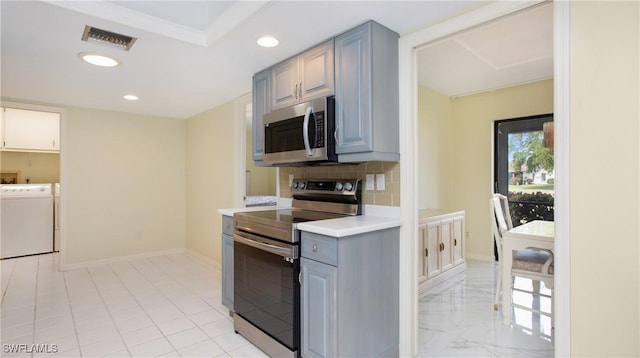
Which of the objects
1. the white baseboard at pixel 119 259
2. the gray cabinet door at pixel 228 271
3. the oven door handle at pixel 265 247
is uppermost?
the oven door handle at pixel 265 247

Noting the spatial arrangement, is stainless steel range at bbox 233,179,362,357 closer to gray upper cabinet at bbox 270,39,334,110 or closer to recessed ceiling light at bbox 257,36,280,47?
gray upper cabinet at bbox 270,39,334,110

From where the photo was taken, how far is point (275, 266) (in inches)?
83.2

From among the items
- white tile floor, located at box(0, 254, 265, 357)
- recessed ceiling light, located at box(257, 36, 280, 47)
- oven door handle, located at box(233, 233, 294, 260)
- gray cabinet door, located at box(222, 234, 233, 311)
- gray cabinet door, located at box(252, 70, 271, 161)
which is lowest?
white tile floor, located at box(0, 254, 265, 357)

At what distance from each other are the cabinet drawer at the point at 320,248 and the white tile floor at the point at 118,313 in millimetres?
885

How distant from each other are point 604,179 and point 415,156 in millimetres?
985

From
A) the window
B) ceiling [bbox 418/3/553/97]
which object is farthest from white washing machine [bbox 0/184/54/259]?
the window

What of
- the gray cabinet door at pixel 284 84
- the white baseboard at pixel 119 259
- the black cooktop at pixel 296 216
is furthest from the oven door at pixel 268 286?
the white baseboard at pixel 119 259

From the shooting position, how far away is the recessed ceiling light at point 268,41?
220 centimetres

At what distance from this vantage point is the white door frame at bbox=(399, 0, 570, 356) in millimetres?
1499

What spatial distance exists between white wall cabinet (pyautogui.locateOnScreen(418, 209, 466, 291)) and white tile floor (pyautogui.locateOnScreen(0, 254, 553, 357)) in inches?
5.2

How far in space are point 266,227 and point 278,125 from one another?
839mm

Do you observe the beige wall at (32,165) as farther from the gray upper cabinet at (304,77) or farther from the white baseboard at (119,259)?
the gray upper cabinet at (304,77)

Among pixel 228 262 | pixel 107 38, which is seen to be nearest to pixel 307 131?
pixel 228 262

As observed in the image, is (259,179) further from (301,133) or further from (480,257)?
(301,133)
